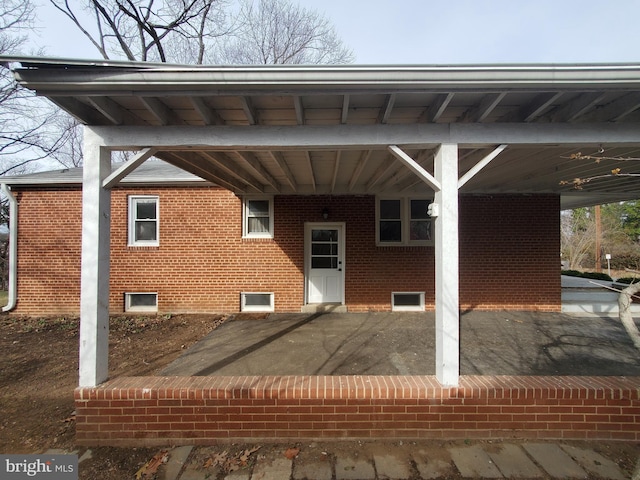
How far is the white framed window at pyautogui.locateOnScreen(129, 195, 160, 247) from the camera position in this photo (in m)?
6.87

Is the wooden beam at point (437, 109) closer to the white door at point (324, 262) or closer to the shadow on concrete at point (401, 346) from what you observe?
the shadow on concrete at point (401, 346)

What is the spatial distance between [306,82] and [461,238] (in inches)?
216

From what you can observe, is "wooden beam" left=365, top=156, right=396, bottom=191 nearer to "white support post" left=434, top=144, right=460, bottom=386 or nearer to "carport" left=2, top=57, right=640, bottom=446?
"carport" left=2, top=57, right=640, bottom=446

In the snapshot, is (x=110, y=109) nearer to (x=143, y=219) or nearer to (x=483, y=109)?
(x=483, y=109)

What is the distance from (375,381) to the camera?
9.52ft

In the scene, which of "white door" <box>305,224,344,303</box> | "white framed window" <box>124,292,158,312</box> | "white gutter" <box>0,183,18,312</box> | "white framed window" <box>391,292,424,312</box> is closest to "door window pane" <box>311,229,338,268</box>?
"white door" <box>305,224,344,303</box>

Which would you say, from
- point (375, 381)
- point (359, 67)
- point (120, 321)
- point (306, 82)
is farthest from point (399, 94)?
point (120, 321)


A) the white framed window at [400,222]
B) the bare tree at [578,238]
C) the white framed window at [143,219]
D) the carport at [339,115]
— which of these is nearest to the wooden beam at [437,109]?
the carport at [339,115]

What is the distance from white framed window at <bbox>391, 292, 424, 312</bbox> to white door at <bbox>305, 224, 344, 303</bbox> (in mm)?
1211

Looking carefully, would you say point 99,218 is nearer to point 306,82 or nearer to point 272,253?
point 306,82

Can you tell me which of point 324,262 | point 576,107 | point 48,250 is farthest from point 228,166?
point 48,250

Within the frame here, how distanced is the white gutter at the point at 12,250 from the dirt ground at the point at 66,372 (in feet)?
1.27

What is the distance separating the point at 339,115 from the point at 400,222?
14.1 ft

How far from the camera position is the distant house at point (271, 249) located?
669cm
